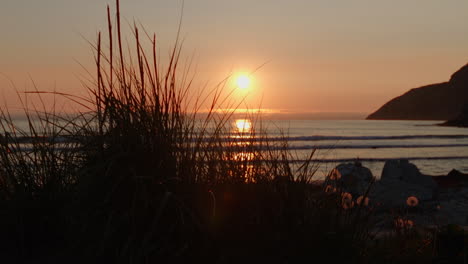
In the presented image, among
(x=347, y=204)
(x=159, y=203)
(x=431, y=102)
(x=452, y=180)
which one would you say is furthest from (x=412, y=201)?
(x=431, y=102)

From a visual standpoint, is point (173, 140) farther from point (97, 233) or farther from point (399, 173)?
point (399, 173)

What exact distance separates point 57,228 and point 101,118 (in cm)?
73

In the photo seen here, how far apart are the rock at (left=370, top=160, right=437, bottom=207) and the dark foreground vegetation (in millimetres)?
4832

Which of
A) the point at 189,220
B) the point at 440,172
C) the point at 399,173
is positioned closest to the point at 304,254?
the point at 189,220

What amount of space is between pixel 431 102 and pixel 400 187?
11046cm

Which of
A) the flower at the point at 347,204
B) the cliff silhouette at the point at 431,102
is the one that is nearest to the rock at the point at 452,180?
the flower at the point at 347,204

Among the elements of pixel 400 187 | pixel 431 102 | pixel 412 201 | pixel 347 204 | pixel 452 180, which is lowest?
pixel 452 180

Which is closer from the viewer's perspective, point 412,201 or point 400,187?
point 412,201

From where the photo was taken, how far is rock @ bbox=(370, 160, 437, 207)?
7.89m

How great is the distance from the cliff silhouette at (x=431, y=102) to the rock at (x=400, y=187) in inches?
3799

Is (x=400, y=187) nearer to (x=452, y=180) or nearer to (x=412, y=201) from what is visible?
(x=412, y=201)

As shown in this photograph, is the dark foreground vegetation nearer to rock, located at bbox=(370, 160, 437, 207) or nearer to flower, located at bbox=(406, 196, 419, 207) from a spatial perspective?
flower, located at bbox=(406, 196, 419, 207)

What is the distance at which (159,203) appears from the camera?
2.48 meters

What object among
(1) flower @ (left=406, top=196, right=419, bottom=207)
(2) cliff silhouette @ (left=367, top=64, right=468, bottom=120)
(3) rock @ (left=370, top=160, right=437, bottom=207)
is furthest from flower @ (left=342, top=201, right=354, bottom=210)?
(2) cliff silhouette @ (left=367, top=64, right=468, bottom=120)
